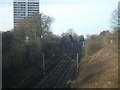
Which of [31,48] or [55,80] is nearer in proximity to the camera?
[55,80]

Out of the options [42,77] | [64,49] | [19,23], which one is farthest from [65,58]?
[42,77]

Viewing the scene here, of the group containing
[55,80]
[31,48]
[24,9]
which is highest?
[24,9]

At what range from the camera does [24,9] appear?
19.4 m

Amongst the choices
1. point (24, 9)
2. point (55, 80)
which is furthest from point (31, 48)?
point (55, 80)

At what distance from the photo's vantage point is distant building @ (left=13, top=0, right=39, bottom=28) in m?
16.6

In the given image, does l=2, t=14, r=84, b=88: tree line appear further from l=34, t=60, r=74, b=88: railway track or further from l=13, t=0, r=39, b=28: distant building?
l=34, t=60, r=74, b=88: railway track

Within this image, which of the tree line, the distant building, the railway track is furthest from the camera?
the distant building

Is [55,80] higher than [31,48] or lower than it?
lower

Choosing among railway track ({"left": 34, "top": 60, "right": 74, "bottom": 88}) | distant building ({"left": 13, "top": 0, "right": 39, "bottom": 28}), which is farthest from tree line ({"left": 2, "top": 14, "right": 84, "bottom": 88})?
railway track ({"left": 34, "top": 60, "right": 74, "bottom": 88})

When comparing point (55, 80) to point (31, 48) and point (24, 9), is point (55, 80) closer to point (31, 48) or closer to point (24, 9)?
point (31, 48)

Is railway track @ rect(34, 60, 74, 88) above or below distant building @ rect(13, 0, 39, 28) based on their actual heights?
below

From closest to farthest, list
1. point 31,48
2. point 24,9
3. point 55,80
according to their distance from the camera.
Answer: point 55,80 → point 31,48 → point 24,9

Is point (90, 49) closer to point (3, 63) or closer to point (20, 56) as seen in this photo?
point (20, 56)

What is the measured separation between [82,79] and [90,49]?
31.1ft
